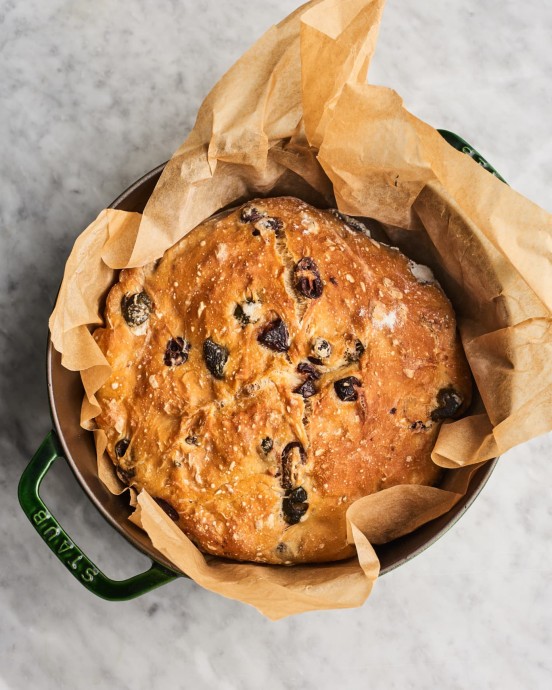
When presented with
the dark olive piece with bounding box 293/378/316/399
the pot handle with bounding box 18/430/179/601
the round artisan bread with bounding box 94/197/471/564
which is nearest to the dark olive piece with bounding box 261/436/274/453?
the round artisan bread with bounding box 94/197/471/564

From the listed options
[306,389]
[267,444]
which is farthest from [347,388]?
[267,444]

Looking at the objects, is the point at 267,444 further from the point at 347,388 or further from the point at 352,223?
the point at 352,223

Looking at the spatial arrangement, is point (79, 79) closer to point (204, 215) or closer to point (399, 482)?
point (204, 215)

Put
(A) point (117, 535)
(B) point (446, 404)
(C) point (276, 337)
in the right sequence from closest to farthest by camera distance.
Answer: (C) point (276, 337) → (B) point (446, 404) → (A) point (117, 535)

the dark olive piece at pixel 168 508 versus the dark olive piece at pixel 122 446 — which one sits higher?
the dark olive piece at pixel 122 446

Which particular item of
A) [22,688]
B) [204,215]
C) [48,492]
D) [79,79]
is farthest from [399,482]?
[79,79]

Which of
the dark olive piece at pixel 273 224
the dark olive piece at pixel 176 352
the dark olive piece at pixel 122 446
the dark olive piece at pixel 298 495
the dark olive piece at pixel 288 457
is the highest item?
the dark olive piece at pixel 273 224

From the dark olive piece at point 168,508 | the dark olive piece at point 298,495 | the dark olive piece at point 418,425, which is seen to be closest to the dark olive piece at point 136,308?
the dark olive piece at point 168,508

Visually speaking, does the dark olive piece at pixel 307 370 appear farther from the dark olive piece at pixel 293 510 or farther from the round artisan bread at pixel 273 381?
the dark olive piece at pixel 293 510
